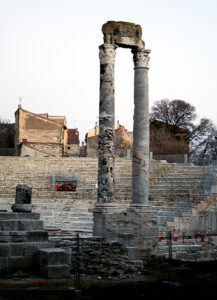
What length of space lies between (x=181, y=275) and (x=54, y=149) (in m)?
42.9

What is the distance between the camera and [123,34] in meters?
18.9

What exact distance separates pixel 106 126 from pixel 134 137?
3.48ft

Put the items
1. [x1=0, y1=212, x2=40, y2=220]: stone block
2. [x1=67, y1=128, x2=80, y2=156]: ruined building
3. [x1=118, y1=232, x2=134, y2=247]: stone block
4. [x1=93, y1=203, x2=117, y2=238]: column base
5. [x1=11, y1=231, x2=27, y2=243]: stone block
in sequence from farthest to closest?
[x1=67, y1=128, x2=80, y2=156]: ruined building < [x1=93, y1=203, x2=117, y2=238]: column base < [x1=118, y1=232, x2=134, y2=247]: stone block < [x1=0, y1=212, x2=40, y2=220]: stone block < [x1=11, y1=231, x2=27, y2=243]: stone block

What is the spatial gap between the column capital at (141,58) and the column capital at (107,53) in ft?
2.63

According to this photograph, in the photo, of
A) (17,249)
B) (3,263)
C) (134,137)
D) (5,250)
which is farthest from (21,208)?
(134,137)

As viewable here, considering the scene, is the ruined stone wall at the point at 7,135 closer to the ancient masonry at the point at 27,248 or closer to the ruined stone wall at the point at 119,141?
the ruined stone wall at the point at 119,141

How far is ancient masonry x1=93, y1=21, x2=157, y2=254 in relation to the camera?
1784 centimetres

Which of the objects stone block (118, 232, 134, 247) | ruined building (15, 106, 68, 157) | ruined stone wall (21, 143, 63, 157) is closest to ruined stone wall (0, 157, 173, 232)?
stone block (118, 232, 134, 247)

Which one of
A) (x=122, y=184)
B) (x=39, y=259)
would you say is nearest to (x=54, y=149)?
(x=122, y=184)

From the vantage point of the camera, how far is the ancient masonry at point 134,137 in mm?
17844

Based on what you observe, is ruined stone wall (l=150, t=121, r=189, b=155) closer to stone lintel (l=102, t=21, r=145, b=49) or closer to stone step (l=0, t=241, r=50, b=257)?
stone lintel (l=102, t=21, r=145, b=49)

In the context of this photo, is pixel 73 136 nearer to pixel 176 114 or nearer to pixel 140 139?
pixel 176 114

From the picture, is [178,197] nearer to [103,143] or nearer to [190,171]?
[190,171]

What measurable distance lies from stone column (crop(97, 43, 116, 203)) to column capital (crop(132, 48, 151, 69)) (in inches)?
31.4
